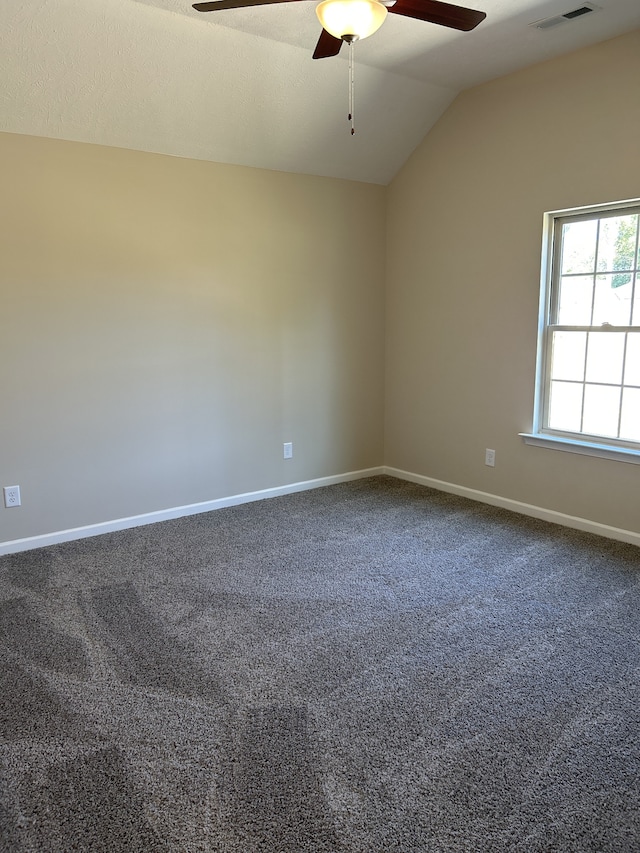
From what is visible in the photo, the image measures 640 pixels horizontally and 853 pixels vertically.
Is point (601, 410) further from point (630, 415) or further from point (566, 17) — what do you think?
point (566, 17)

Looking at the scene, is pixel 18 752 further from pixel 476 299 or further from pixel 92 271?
pixel 476 299

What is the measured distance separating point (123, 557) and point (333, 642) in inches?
59.3

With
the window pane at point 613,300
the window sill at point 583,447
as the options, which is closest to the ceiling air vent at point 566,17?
the window pane at point 613,300

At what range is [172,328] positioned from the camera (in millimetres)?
3945

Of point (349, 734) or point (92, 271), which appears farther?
point (92, 271)

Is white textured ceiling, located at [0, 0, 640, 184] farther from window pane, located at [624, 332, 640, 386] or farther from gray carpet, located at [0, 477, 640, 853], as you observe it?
gray carpet, located at [0, 477, 640, 853]

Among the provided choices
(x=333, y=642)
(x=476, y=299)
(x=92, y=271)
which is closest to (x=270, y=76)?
(x=92, y=271)

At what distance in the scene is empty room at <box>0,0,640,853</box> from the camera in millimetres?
1832

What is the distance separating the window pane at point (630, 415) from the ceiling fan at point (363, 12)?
2262 millimetres

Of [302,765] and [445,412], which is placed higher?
[445,412]

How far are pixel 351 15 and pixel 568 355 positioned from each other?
8.44ft

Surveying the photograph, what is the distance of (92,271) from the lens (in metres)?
3.60

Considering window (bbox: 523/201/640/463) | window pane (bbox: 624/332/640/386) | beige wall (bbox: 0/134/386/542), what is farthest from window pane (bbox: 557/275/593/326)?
beige wall (bbox: 0/134/386/542)

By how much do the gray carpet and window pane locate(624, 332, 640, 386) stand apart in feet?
3.26
